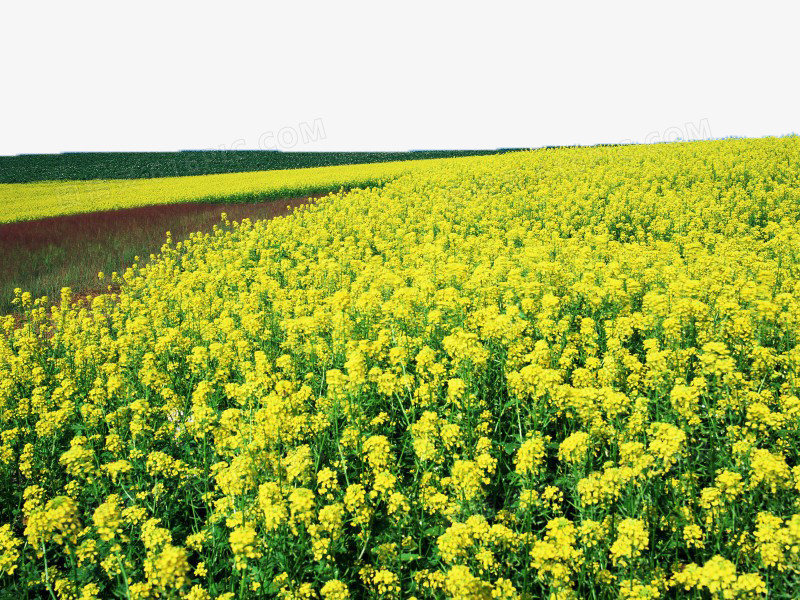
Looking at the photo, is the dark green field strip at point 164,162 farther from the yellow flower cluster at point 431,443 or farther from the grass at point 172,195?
the yellow flower cluster at point 431,443

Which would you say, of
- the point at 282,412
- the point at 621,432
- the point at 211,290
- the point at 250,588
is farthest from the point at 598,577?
the point at 211,290

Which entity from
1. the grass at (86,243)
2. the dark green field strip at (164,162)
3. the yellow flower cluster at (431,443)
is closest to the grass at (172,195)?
the grass at (86,243)

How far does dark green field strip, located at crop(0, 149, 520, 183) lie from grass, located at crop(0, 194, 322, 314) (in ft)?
121

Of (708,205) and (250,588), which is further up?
(708,205)

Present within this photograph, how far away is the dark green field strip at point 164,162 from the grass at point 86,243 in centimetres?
3695

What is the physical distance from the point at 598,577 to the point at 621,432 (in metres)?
1.36

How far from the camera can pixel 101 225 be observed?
21.4 meters

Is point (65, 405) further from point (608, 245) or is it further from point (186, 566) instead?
point (608, 245)

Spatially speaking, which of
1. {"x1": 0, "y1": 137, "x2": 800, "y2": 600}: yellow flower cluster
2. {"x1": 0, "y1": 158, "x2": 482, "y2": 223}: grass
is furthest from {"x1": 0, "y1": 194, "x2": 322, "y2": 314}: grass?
{"x1": 0, "y1": 137, "x2": 800, "y2": 600}: yellow flower cluster

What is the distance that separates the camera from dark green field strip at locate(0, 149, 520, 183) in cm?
→ 5578

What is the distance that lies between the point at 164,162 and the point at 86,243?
2014 inches

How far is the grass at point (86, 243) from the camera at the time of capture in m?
15.3

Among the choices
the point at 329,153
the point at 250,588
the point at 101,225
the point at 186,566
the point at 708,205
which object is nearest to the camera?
the point at 186,566

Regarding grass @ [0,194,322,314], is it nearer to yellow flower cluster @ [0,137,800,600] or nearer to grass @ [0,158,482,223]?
grass @ [0,158,482,223]
